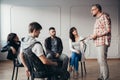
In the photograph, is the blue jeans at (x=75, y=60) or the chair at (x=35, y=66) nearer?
the chair at (x=35, y=66)

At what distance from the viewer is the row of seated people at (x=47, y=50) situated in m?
3.56

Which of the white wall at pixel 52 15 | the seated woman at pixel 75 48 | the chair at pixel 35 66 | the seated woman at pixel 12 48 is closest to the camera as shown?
the chair at pixel 35 66

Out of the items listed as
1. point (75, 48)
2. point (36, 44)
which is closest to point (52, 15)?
point (75, 48)

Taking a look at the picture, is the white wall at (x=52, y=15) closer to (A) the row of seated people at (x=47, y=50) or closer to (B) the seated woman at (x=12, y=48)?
(A) the row of seated people at (x=47, y=50)

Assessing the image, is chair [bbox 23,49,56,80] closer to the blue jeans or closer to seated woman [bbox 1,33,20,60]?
seated woman [bbox 1,33,20,60]

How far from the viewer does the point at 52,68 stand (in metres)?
3.78

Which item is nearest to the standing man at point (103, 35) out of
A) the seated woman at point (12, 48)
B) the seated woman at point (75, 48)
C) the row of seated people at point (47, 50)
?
the row of seated people at point (47, 50)

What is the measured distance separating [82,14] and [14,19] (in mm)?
2238

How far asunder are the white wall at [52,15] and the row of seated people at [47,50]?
2855 millimetres

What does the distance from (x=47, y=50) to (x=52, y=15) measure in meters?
3.30

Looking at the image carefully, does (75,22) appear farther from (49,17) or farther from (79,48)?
(79,48)

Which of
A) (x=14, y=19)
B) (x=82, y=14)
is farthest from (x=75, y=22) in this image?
(x=14, y=19)

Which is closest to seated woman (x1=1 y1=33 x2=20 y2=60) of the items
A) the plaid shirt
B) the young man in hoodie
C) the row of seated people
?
the row of seated people

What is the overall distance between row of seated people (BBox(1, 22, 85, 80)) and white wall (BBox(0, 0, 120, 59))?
2855mm
